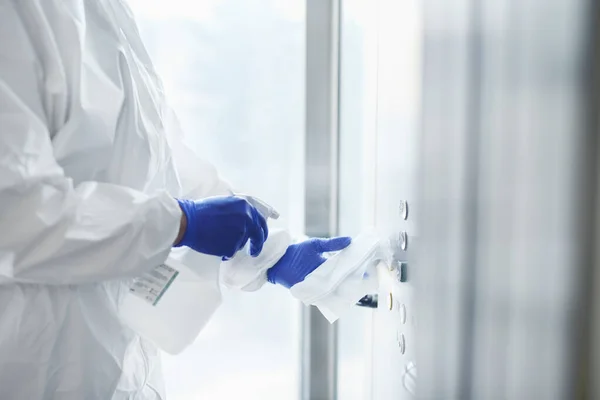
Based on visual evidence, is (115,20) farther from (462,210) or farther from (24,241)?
(462,210)

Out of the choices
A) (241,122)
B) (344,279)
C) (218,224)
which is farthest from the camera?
(241,122)

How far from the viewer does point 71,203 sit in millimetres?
748

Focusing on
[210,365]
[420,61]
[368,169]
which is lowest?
[210,365]

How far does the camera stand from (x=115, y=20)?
0.92 metres

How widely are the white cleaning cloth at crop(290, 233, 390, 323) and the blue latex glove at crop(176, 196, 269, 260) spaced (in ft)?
0.59

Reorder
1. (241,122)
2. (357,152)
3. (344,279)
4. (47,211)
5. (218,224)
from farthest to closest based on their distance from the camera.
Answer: (241,122), (357,152), (344,279), (218,224), (47,211)

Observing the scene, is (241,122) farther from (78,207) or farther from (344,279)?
(78,207)

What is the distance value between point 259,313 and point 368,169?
0.54m

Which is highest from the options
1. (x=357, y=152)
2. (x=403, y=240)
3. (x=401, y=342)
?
(x=357, y=152)

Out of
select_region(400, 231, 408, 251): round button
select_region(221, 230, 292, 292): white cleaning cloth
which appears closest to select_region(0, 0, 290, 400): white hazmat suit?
select_region(221, 230, 292, 292): white cleaning cloth

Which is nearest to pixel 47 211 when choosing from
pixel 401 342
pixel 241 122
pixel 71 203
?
pixel 71 203

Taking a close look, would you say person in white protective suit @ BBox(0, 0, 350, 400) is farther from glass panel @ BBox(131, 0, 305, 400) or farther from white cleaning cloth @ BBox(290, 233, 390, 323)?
glass panel @ BBox(131, 0, 305, 400)

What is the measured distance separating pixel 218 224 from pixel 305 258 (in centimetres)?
25

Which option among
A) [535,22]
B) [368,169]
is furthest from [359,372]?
[535,22]
